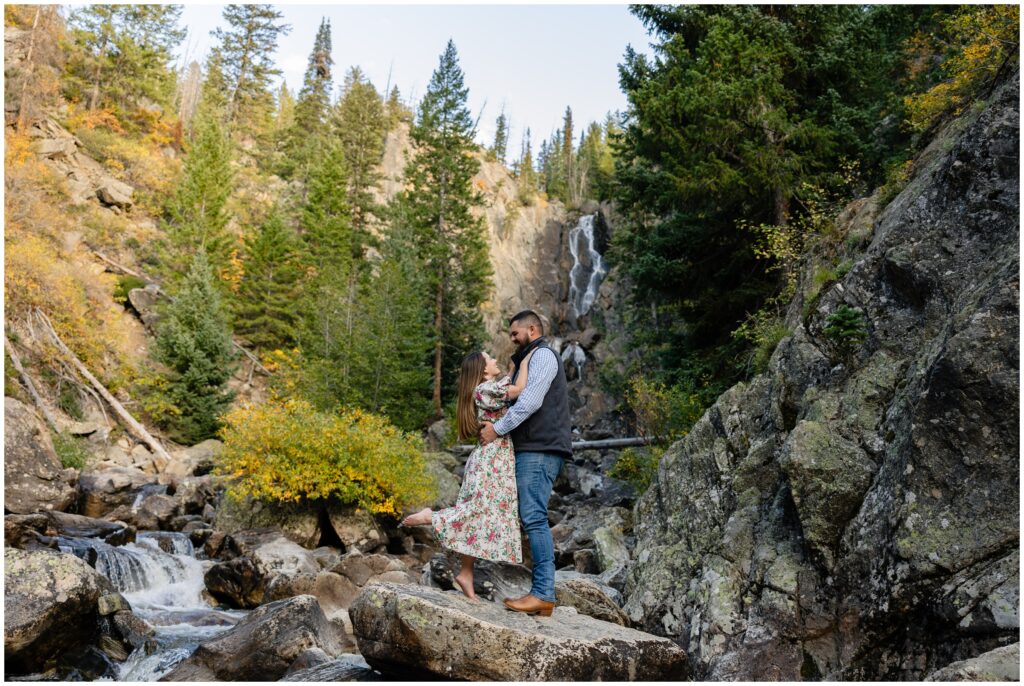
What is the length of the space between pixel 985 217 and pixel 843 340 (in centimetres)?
208

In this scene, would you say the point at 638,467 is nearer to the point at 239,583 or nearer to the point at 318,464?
the point at 318,464

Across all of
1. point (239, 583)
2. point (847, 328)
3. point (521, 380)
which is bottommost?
point (239, 583)

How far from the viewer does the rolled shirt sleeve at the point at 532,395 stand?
4.98 m

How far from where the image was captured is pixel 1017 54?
26.8 feet

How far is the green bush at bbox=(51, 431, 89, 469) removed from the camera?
19.1m

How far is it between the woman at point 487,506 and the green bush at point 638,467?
1024 centimetres

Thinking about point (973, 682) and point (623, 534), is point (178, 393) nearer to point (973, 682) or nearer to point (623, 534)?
point (623, 534)

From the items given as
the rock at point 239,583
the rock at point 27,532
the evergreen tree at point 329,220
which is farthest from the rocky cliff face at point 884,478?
the evergreen tree at point 329,220

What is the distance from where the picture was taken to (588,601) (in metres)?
7.89

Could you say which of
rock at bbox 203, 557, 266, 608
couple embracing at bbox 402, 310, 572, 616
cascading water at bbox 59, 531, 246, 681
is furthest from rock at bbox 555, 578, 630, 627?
rock at bbox 203, 557, 266, 608

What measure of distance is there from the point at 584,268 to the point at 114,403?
32084 millimetres

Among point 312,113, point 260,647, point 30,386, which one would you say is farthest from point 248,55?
point 260,647

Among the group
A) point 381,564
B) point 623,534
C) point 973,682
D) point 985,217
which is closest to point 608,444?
point 623,534

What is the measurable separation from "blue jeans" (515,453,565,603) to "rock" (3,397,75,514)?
1435 centimetres
